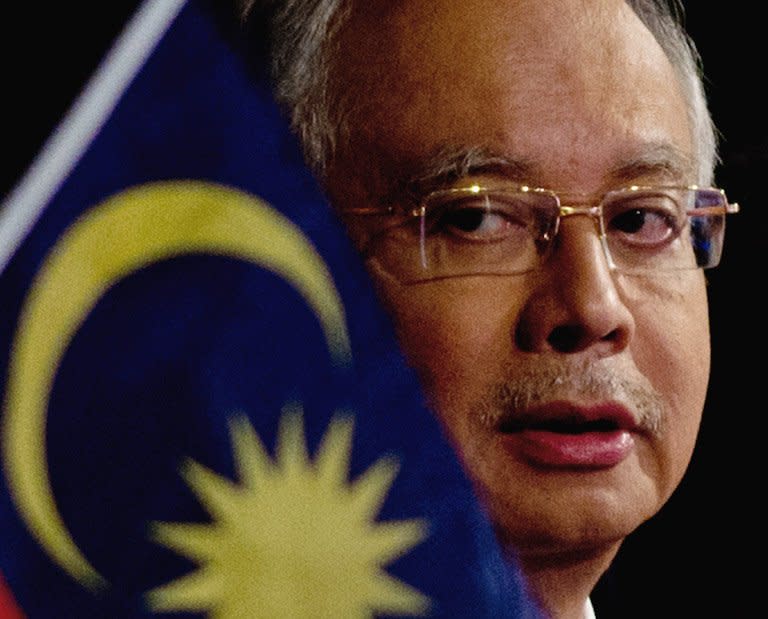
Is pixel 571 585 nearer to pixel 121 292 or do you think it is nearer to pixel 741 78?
pixel 121 292

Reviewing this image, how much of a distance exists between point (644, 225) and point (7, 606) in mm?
832

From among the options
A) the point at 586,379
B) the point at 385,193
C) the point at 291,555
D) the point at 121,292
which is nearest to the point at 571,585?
the point at 586,379

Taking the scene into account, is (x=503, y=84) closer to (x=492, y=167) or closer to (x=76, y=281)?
(x=492, y=167)

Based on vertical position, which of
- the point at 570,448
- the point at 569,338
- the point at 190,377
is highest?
the point at 190,377

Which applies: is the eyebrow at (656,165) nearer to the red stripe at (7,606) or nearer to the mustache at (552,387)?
the mustache at (552,387)

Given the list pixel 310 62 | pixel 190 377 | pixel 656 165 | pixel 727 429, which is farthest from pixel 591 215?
pixel 727 429

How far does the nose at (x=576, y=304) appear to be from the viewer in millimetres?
1105

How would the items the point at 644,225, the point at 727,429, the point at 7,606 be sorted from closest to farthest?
the point at 7,606 → the point at 644,225 → the point at 727,429

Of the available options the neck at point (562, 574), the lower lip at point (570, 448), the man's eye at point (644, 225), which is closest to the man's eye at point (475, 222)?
the man's eye at point (644, 225)

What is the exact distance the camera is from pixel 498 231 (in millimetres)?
1183

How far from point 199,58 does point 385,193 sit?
11.5 inches

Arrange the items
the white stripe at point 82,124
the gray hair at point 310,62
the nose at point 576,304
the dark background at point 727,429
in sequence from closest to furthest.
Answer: the white stripe at point 82,124, the nose at point 576,304, the gray hair at point 310,62, the dark background at point 727,429

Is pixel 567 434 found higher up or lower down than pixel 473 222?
lower down

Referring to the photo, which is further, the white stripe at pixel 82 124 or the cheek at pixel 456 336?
the cheek at pixel 456 336
